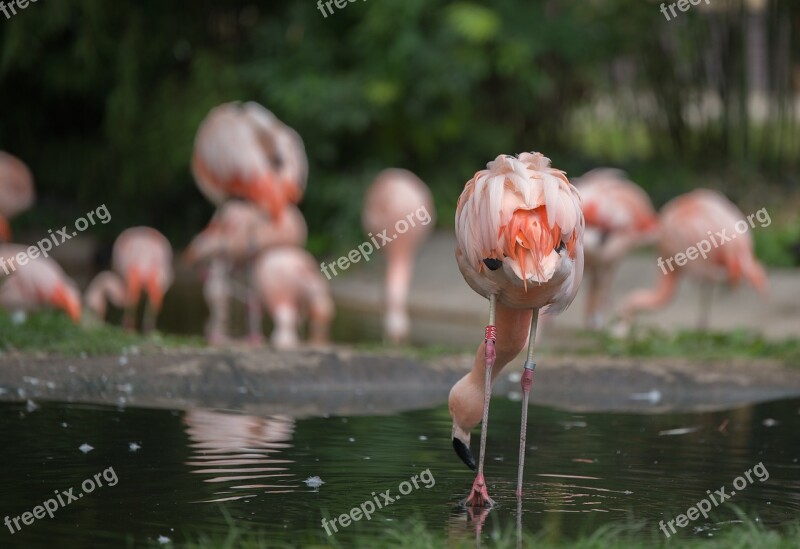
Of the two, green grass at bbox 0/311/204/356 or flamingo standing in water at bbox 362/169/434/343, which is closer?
green grass at bbox 0/311/204/356

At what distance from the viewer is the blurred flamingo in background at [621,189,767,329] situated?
29.7 feet

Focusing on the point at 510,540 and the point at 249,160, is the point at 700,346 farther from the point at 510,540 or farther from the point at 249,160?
the point at 510,540

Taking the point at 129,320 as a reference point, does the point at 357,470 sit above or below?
below

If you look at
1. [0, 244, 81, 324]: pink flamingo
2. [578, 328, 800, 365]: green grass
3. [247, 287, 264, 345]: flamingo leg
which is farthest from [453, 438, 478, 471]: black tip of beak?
[247, 287, 264, 345]: flamingo leg

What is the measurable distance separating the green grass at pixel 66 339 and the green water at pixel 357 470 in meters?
1.04

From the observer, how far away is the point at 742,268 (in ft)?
29.8

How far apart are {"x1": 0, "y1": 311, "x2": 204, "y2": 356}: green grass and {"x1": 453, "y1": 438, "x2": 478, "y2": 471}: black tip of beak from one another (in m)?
2.62

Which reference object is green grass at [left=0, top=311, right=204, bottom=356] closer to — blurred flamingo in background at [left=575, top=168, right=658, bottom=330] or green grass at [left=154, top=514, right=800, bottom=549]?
green grass at [left=154, top=514, right=800, bottom=549]

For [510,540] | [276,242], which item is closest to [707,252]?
[276,242]

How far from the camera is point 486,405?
4.02 m

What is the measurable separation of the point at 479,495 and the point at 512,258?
732 millimetres

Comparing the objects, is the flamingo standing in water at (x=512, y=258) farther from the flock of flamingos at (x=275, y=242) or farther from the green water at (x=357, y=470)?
the flock of flamingos at (x=275, y=242)

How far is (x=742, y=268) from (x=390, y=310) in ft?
8.45

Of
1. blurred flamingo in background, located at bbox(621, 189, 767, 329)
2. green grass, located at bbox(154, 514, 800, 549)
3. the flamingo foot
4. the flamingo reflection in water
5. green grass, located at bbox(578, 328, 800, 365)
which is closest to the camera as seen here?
green grass, located at bbox(154, 514, 800, 549)
